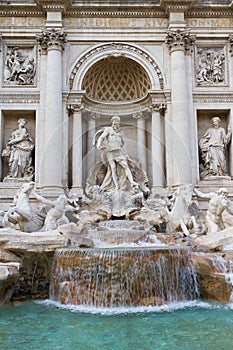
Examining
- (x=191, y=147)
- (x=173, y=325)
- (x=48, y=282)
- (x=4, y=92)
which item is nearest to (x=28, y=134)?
(x=4, y=92)

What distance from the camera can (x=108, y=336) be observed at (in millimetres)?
5766

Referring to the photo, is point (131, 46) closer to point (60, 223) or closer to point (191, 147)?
point (191, 147)

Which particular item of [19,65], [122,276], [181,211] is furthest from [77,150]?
[122,276]

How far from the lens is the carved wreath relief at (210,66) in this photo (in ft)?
50.8

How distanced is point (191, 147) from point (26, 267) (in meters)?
8.18

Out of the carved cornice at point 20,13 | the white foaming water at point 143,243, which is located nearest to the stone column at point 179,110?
the white foaming water at point 143,243

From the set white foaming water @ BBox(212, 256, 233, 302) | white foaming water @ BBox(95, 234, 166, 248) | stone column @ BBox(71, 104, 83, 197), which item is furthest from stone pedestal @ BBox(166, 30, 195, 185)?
white foaming water @ BBox(212, 256, 233, 302)

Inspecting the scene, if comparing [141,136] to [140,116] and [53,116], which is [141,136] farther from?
[53,116]

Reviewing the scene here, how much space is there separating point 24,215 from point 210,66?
964 centimetres

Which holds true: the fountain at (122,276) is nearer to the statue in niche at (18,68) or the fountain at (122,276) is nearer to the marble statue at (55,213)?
the marble statue at (55,213)

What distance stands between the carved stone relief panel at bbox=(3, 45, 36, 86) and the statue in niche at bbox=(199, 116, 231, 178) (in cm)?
724

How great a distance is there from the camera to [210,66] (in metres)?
15.7

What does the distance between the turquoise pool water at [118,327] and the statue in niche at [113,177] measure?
19.7ft

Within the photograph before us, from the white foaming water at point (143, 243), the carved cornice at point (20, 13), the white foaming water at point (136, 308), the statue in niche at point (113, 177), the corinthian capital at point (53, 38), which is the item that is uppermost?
the carved cornice at point (20, 13)
